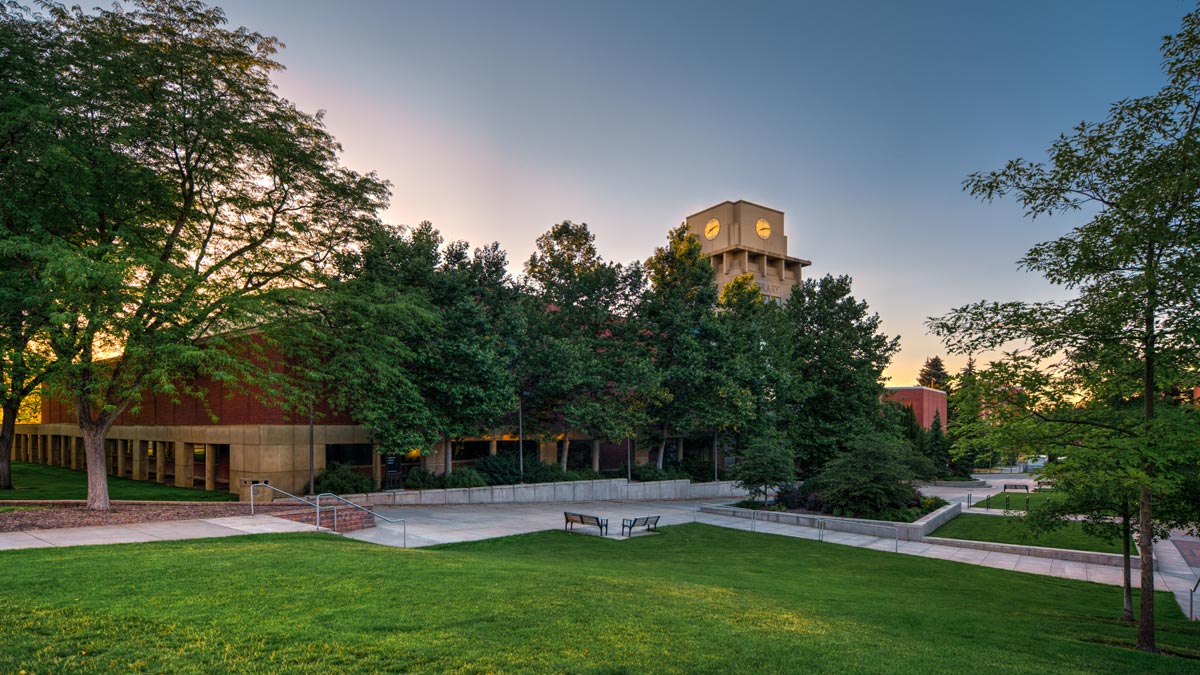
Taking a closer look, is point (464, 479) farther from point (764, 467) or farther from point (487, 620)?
point (487, 620)

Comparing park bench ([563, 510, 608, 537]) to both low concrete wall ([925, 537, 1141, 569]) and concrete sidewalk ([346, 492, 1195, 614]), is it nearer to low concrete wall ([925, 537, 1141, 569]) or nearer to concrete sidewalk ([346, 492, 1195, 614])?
concrete sidewalk ([346, 492, 1195, 614])

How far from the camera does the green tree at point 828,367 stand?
4069 cm

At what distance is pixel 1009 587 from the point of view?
1633cm

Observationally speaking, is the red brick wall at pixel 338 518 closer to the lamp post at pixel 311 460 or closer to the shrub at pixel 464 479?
the lamp post at pixel 311 460

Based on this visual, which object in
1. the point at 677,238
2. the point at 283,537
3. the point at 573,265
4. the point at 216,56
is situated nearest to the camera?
the point at 283,537

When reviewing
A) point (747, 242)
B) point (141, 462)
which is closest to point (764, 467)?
point (141, 462)

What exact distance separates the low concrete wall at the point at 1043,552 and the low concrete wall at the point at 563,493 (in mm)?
12469

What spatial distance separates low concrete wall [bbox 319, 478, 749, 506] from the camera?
27155 millimetres

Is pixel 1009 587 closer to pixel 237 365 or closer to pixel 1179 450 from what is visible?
pixel 1179 450

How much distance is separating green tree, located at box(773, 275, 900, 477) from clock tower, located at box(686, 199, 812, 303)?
33793 millimetres

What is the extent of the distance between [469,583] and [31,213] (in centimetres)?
1672

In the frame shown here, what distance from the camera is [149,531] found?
15781 millimetres

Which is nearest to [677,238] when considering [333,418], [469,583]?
[333,418]

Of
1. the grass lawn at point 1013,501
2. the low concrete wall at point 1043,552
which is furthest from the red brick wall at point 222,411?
the grass lawn at point 1013,501
